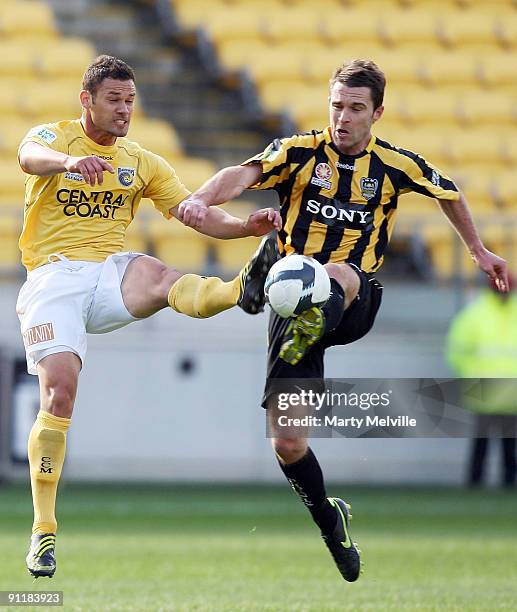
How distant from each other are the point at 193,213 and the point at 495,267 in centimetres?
166

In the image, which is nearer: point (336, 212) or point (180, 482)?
point (336, 212)

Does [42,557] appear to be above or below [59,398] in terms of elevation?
below

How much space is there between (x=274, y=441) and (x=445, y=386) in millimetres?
6416

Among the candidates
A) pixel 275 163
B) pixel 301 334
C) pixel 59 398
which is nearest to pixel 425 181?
pixel 275 163

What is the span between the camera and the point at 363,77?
6.37 m

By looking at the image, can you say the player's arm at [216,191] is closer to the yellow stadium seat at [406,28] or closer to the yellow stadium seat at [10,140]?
the yellow stadium seat at [10,140]

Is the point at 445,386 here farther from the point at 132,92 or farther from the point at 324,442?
the point at 132,92

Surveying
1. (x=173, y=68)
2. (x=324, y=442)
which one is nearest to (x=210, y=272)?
(x=324, y=442)

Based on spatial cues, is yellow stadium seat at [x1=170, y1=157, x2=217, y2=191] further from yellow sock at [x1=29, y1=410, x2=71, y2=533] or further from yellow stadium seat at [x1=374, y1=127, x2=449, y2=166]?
yellow sock at [x1=29, y1=410, x2=71, y2=533]

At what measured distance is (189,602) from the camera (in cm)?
697

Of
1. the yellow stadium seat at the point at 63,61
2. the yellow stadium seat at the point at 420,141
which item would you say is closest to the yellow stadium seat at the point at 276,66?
the yellow stadium seat at the point at 420,141

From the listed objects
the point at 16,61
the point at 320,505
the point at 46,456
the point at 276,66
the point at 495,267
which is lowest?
the point at 320,505

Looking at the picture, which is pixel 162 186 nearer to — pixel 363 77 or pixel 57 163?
pixel 57 163

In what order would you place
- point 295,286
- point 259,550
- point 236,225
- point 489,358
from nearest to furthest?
point 295,286, point 236,225, point 259,550, point 489,358
